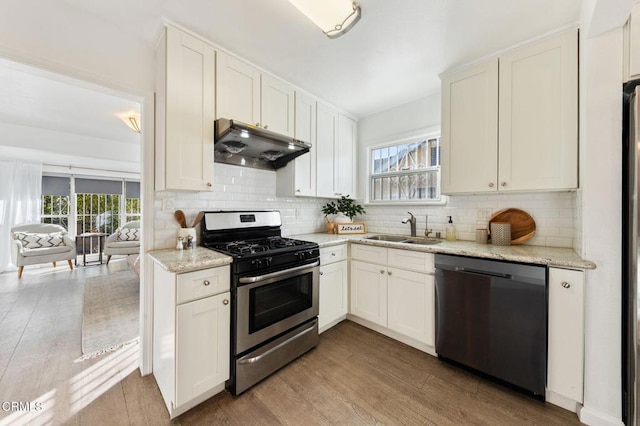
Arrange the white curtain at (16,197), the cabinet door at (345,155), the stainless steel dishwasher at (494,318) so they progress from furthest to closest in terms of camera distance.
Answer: the white curtain at (16,197), the cabinet door at (345,155), the stainless steel dishwasher at (494,318)

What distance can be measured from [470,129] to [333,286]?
6.23 ft

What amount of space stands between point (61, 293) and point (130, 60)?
3755 mm

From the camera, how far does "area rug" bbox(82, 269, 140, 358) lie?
7.46 ft

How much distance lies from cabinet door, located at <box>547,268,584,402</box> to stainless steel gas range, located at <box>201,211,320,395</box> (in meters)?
1.62

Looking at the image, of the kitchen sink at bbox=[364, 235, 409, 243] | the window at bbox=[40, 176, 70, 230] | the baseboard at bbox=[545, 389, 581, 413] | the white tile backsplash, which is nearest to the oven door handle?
the white tile backsplash

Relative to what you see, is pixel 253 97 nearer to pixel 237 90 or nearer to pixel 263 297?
pixel 237 90

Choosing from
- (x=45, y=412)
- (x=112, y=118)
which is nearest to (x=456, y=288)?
(x=45, y=412)

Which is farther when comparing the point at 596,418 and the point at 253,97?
the point at 253,97

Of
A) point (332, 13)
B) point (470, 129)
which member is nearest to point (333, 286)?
point (470, 129)

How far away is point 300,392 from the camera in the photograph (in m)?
1.67

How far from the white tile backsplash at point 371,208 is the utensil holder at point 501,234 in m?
0.22

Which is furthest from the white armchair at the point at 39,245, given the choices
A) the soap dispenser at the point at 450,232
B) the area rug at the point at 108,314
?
the soap dispenser at the point at 450,232

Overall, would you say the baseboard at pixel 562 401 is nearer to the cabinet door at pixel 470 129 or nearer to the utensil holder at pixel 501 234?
the utensil holder at pixel 501 234

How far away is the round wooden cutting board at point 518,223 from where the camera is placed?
6.84ft
